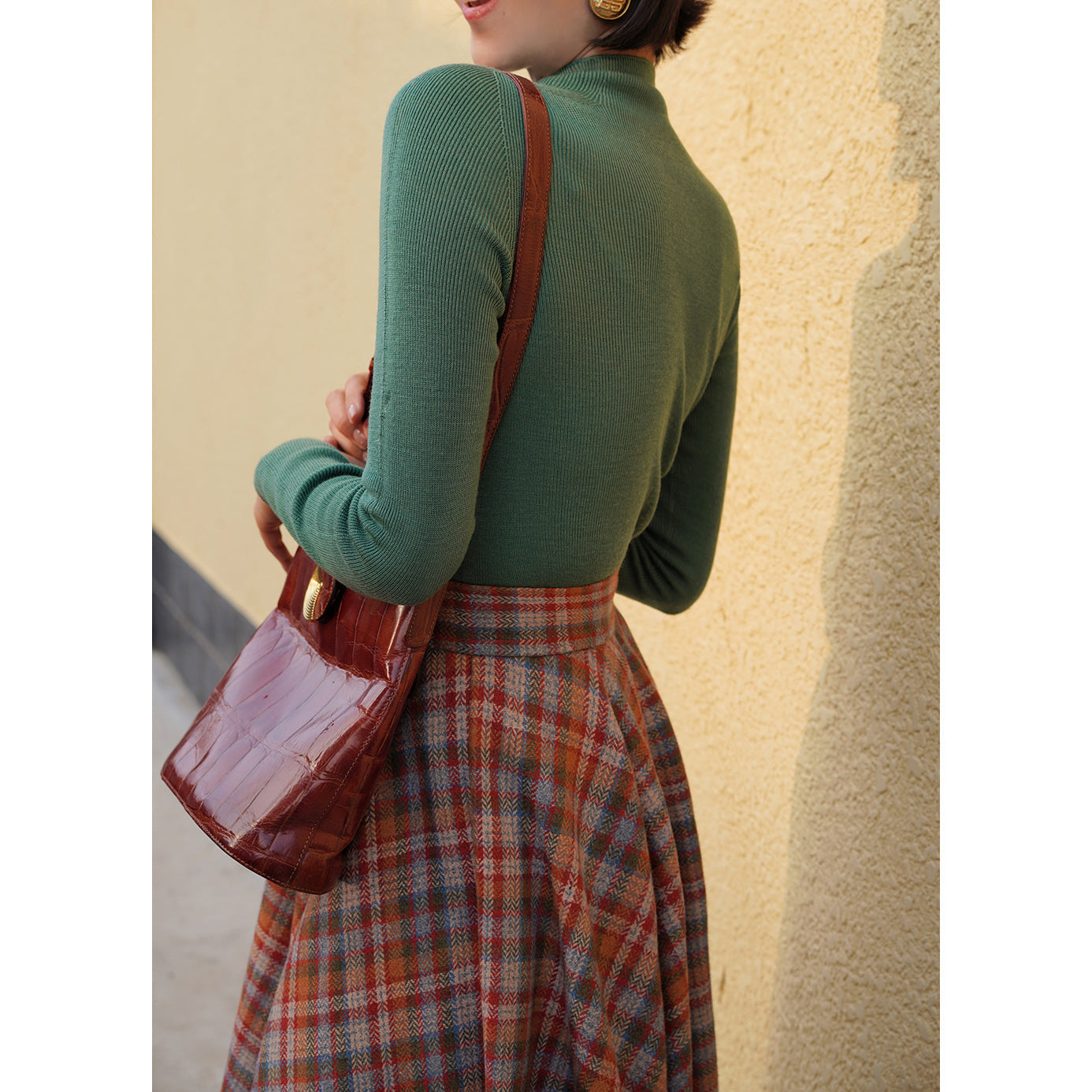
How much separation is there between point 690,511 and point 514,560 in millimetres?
389

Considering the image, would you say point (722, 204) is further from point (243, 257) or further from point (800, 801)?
point (243, 257)

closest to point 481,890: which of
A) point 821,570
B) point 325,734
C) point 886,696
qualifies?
point 325,734

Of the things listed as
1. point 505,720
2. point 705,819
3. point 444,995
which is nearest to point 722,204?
point 505,720

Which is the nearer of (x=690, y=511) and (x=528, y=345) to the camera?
(x=528, y=345)

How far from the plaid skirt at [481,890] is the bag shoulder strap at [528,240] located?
218 mm

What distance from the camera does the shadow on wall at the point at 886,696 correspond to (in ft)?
4.23

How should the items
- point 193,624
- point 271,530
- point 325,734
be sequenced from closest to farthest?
point 325,734 → point 271,530 → point 193,624

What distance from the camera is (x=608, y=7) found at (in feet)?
3.19

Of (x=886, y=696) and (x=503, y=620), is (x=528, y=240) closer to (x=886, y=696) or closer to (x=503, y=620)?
(x=503, y=620)

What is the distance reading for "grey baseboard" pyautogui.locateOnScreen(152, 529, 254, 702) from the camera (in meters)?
3.97

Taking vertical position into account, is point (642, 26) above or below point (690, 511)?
above

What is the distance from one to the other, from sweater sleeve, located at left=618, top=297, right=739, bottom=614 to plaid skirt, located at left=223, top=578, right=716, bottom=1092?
11.5 inches

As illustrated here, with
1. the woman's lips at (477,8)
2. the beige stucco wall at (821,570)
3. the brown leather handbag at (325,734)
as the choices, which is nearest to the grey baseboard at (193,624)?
the beige stucco wall at (821,570)

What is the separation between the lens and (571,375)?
2.99ft
